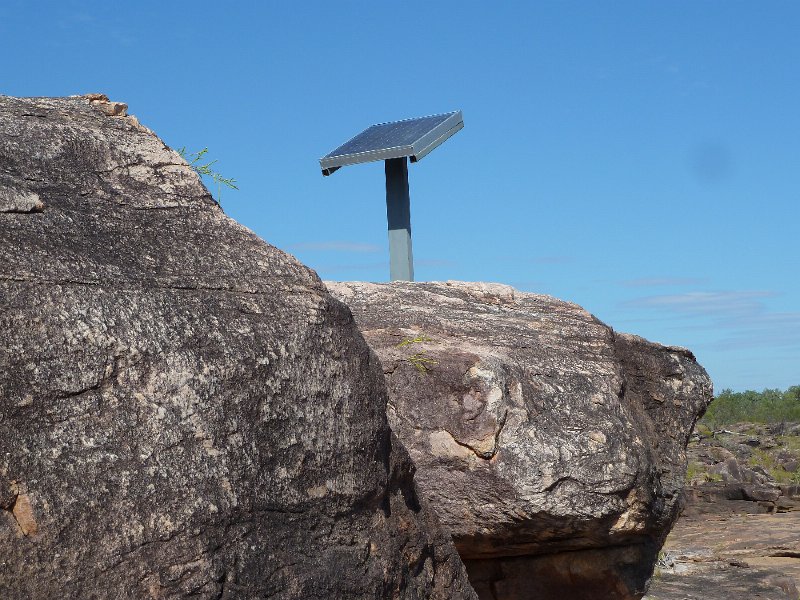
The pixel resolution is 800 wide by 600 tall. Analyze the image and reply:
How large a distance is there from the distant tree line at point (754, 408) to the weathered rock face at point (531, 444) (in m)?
32.7

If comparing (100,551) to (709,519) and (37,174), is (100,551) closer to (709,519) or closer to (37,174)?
(37,174)

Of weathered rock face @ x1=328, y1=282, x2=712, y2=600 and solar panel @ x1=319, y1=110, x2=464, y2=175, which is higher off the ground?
solar panel @ x1=319, y1=110, x2=464, y2=175

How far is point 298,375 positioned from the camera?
3.18 metres

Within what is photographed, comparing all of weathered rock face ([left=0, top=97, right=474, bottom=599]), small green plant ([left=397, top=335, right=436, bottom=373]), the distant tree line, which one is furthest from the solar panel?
the distant tree line

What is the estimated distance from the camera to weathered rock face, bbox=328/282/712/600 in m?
4.97

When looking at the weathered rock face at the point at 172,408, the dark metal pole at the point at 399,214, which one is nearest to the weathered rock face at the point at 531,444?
the weathered rock face at the point at 172,408

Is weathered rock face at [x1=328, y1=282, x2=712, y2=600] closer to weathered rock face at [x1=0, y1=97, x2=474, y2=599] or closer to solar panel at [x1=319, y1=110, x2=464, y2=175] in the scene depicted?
weathered rock face at [x1=0, y1=97, x2=474, y2=599]

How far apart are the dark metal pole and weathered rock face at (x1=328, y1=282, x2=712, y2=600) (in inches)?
79.2

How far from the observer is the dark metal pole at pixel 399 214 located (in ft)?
26.9

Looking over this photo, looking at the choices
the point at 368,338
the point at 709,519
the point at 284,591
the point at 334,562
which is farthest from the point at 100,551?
the point at 709,519

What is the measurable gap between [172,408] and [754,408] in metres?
44.9

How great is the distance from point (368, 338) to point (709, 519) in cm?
1808

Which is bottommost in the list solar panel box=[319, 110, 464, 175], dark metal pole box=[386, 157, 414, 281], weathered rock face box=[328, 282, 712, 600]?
weathered rock face box=[328, 282, 712, 600]

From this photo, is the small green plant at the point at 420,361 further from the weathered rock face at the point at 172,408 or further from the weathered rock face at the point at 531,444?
Result: the weathered rock face at the point at 172,408
